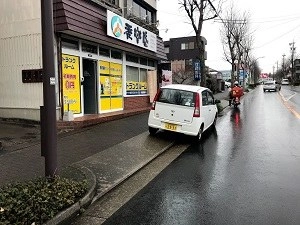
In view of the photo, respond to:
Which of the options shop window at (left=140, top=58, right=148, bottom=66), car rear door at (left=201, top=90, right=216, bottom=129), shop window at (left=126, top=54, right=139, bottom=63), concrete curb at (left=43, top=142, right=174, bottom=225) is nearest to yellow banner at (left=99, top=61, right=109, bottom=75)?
shop window at (left=126, top=54, right=139, bottom=63)

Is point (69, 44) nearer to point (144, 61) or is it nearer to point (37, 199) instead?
point (144, 61)

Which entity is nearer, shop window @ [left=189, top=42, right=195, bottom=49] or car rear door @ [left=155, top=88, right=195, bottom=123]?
car rear door @ [left=155, top=88, right=195, bottom=123]

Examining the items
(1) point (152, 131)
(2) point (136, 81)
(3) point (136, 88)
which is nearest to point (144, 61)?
(2) point (136, 81)

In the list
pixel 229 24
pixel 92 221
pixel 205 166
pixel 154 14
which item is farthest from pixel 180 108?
pixel 229 24

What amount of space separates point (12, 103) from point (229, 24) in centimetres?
3234

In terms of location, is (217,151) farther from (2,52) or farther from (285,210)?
(2,52)

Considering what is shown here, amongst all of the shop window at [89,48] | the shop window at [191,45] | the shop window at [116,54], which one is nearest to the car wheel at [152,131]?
the shop window at [89,48]

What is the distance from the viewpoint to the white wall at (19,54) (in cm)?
1161

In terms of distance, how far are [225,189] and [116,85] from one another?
11292 mm

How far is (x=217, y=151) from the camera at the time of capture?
29.9 feet

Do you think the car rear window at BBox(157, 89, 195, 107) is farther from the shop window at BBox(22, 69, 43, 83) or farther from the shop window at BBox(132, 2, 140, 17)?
the shop window at BBox(132, 2, 140, 17)

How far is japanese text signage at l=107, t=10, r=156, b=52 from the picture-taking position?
14000mm

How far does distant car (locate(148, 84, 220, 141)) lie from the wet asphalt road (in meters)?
0.65

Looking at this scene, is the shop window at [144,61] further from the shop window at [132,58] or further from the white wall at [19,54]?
the white wall at [19,54]
